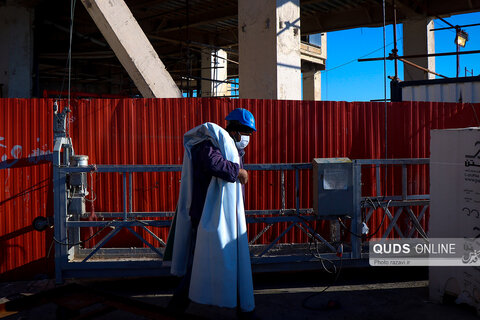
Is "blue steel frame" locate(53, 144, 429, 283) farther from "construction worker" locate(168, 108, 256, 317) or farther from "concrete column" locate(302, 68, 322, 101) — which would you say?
"concrete column" locate(302, 68, 322, 101)

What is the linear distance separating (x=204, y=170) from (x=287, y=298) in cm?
214

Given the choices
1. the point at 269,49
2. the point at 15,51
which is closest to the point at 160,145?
the point at 269,49

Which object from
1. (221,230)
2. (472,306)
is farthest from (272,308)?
(472,306)

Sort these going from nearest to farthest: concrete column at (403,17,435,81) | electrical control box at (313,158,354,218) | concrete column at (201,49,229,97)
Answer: electrical control box at (313,158,354,218) < concrete column at (403,17,435,81) < concrete column at (201,49,229,97)

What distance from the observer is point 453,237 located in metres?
4.64

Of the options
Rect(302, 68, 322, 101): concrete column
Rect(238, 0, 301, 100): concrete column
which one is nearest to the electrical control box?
Rect(238, 0, 301, 100): concrete column

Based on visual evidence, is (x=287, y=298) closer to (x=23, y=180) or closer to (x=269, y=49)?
(x=23, y=180)

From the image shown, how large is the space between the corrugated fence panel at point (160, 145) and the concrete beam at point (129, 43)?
1.39m

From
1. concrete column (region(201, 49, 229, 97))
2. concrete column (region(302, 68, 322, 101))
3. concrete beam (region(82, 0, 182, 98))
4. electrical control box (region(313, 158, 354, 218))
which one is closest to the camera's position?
electrical control box (region(313, 158, 354, 218))

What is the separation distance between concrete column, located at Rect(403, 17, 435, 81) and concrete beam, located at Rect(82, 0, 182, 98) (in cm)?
990

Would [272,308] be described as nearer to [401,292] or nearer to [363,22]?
[401,292]

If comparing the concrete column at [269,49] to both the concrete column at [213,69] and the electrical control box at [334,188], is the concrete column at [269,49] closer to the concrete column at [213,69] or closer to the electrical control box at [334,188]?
the electrical control box at [334,188]

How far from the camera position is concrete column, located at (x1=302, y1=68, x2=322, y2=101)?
20297 millimetres

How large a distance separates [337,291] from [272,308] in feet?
3.31
